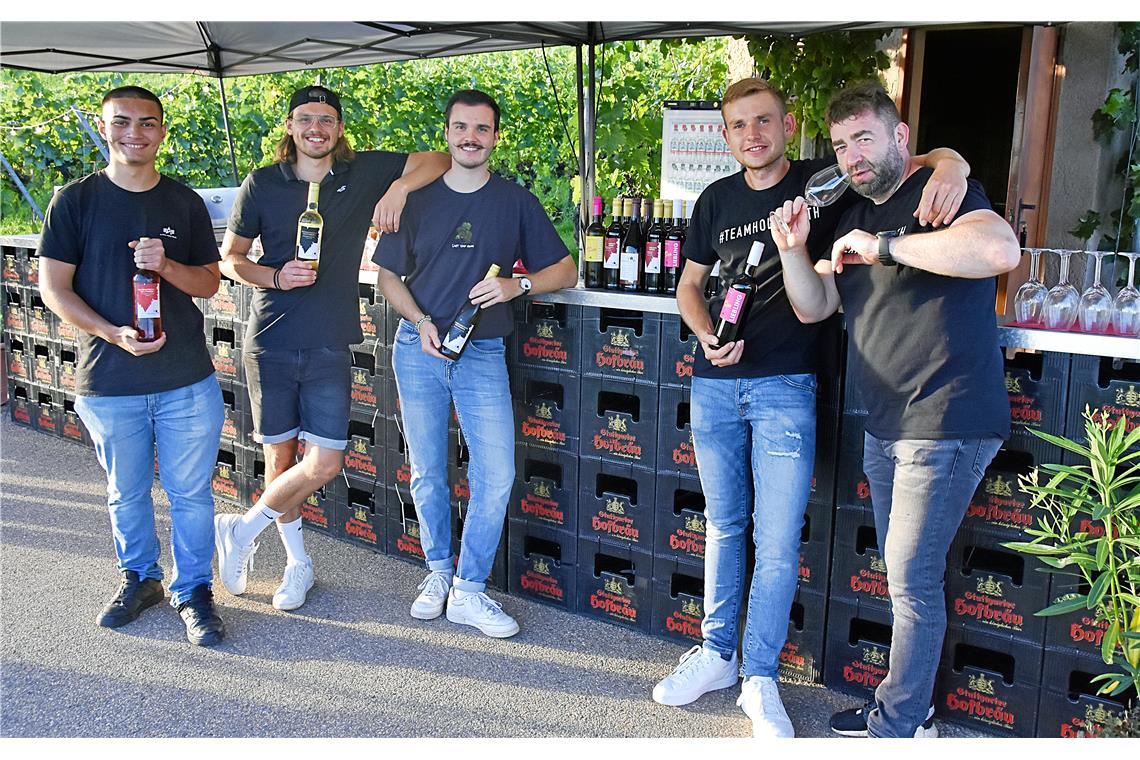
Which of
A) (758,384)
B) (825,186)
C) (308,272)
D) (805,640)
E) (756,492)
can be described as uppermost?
(825,186)

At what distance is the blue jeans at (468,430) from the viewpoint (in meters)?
3.96

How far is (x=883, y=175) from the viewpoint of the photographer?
295 centimetres

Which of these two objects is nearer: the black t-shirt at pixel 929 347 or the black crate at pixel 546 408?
the black t-shirt at pixel 929 347

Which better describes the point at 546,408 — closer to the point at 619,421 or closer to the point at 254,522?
the point at 619,421

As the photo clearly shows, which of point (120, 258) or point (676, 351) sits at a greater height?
point (120, 258)

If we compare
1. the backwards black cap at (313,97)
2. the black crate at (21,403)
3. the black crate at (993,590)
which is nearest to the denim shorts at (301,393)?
the backwards black cap at (313,97)

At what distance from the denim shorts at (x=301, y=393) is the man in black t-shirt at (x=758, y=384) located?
142 centimetres

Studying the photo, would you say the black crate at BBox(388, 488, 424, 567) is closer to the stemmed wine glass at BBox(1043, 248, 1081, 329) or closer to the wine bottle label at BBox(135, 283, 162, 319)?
the wine bottle label at BBox(135, 283, 162, 319)

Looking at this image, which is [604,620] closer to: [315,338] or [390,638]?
[390,638]

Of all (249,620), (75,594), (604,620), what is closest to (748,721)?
(604,620)

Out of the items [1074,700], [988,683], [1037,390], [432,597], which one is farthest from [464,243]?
[1074,700]

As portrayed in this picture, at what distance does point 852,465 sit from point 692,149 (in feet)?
7.49

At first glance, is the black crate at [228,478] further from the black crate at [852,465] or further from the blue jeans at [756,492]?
the black crate at [852,465]

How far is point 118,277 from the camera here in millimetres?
3736
